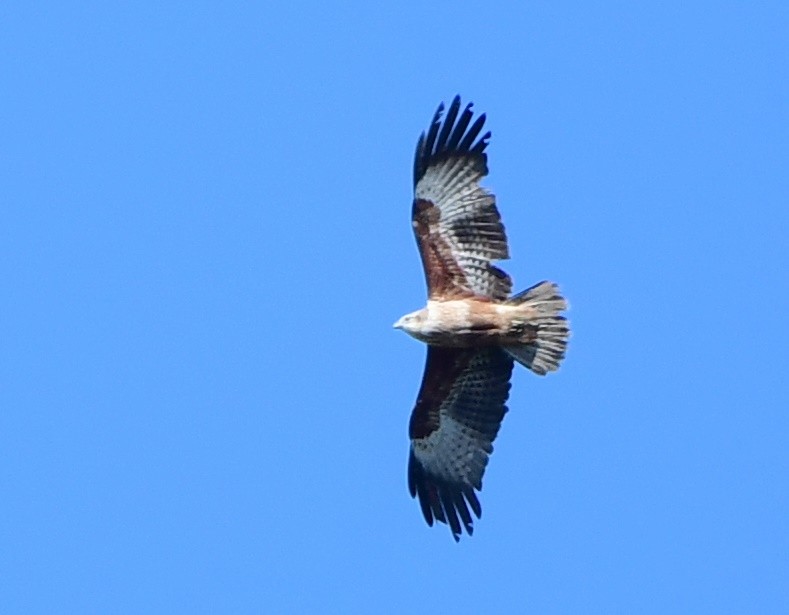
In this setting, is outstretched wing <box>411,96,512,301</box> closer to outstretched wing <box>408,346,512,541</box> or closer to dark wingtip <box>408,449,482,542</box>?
outstretched wing <box>408,346,512,541</box>

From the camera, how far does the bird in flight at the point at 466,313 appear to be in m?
13.4

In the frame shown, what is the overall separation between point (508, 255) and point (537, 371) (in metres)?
0.94

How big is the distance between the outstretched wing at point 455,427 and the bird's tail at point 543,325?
36 cm

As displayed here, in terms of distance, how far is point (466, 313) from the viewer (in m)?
13.4

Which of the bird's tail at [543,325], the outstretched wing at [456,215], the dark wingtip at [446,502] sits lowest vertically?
the dark wingtip at [446,502]

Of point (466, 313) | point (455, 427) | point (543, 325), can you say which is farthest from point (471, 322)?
point (455, 427)

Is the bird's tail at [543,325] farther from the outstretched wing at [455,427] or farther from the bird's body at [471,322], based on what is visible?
the outstretched wing at [455,427]

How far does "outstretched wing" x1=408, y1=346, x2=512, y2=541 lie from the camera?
13.9 m

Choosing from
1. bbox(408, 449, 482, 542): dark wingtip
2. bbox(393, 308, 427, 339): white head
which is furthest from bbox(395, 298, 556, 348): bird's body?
bbox(408, 449, 482, 542): dark wingtip

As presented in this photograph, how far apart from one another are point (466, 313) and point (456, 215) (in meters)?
0.79

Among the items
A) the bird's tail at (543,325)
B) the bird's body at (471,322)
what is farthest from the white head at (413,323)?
the bird's tail at (543,325)

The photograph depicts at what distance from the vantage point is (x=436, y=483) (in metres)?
14.3

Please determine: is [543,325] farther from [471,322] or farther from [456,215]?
[456,215]

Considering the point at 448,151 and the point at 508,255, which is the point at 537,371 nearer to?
the point at 508,255
